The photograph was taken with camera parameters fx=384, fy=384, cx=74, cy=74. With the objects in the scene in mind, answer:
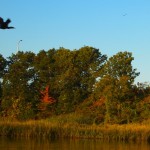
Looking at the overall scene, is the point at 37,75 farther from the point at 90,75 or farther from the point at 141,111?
the point at 141,111

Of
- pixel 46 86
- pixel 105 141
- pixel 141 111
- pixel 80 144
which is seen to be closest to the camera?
A: pixel 80 144

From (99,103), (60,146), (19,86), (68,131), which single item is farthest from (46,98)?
(60,146)

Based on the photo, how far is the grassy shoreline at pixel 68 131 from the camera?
21938 millimetres

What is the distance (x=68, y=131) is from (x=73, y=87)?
1256cm

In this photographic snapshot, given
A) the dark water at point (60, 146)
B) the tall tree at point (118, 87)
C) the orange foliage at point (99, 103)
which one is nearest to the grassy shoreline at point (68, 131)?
the dark water at point (60, 146)

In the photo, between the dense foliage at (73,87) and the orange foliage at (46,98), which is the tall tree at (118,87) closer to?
the dense foliage at (73,87)

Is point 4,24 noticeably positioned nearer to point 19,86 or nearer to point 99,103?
point 99,103

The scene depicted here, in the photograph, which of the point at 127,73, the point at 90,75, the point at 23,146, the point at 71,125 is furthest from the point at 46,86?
the point at 23,146

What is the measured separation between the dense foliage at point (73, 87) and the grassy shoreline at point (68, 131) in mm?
5625

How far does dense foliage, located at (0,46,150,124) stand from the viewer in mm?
29438

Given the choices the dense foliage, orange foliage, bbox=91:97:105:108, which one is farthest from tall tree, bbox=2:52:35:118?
orange foliage, bbox=91:97:105:108

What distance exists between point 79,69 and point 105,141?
46.8 ft

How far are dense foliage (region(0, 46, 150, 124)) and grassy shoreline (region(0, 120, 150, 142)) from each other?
18.5 ft

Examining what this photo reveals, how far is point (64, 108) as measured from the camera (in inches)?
1313
